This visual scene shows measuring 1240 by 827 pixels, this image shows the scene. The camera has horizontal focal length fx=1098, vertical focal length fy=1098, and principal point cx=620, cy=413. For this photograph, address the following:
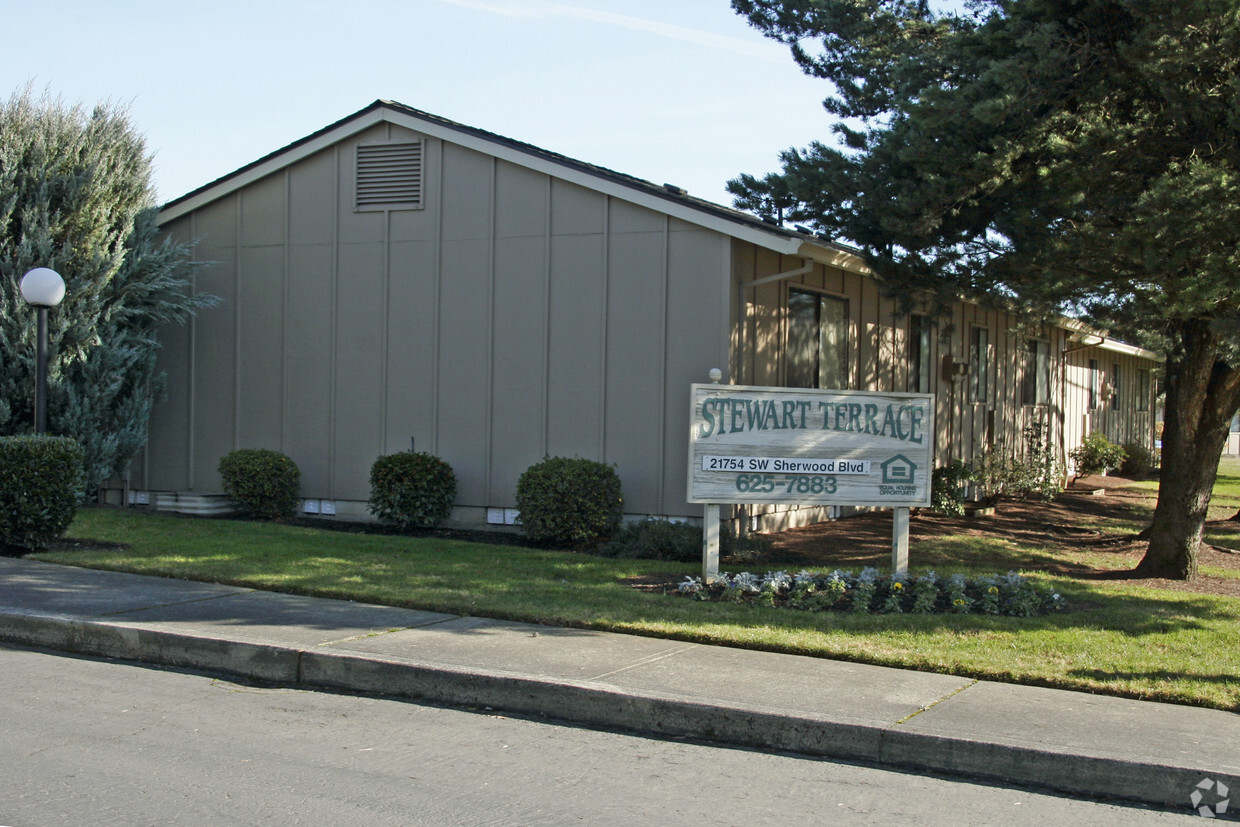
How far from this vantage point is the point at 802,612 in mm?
8430

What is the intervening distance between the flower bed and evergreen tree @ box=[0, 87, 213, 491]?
8776 millimetres

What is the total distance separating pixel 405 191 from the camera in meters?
14.0

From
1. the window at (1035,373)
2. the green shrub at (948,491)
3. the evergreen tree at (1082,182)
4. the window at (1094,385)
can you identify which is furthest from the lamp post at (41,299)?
the window at (1094,385)

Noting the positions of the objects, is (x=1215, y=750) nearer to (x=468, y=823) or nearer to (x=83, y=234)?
(x=468, y=823)

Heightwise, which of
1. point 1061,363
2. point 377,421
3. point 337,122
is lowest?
point 377,421

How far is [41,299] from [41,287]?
0.42 feet

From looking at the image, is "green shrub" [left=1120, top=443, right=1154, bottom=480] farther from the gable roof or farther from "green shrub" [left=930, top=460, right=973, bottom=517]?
the gable roof

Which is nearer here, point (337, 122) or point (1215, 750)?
point (1215, 750)

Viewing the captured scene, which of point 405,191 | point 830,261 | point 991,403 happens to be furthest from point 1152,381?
point 405,191

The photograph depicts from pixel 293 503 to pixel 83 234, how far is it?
4282 mm

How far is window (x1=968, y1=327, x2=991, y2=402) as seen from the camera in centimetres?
1879

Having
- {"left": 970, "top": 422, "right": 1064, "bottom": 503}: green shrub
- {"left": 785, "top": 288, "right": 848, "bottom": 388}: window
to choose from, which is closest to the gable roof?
{"left": 785, "top": 288, "right": 848, "bottom": 388}: window

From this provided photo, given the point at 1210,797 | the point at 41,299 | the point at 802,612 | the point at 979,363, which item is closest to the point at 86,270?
the point at 41,299

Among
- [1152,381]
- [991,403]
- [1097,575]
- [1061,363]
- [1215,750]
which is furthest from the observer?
[1152,381]
